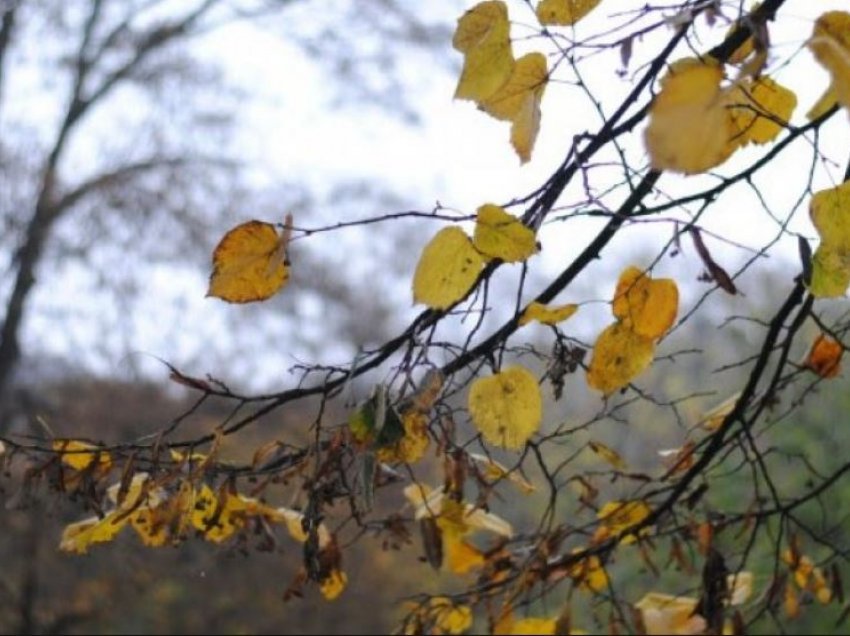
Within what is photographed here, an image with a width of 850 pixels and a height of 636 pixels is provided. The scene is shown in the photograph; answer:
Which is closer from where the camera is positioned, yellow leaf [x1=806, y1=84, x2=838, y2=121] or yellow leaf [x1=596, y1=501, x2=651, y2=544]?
yellow leaf [x1=806, y1=84, x2=838, y2=121]

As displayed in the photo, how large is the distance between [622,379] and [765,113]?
0.26 m

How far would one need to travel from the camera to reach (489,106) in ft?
4.18

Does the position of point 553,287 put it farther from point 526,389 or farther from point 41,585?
point 41,585

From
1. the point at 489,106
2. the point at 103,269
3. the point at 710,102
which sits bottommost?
the point at 710,102

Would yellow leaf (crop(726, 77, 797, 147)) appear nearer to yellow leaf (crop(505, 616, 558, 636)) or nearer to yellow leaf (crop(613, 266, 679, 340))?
yellow leaf (crop(613, 266, 679, 340))

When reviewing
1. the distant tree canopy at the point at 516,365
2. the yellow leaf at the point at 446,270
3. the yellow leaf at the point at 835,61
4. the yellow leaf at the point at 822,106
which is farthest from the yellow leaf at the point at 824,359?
the yellow leaf at the point at 835,61

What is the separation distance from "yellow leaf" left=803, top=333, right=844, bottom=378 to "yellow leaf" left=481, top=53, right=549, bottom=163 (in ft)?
2.29

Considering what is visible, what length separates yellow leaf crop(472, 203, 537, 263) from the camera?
3.86ft

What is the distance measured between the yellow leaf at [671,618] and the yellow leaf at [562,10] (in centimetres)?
85

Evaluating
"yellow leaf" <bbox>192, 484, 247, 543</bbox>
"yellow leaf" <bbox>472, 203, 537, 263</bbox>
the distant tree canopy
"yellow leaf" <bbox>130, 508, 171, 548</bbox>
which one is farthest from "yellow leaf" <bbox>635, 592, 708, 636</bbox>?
"yellow leaf" <bbox>472, 203, 537, 263</bbox>

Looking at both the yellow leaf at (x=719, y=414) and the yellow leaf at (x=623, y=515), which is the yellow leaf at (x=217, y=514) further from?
the yellow leaf at (x=719, y=414)

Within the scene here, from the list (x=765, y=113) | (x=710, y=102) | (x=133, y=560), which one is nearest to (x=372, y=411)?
(x=765, y=113)

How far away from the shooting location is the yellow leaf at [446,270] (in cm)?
116

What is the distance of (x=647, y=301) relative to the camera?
129 centimetres
